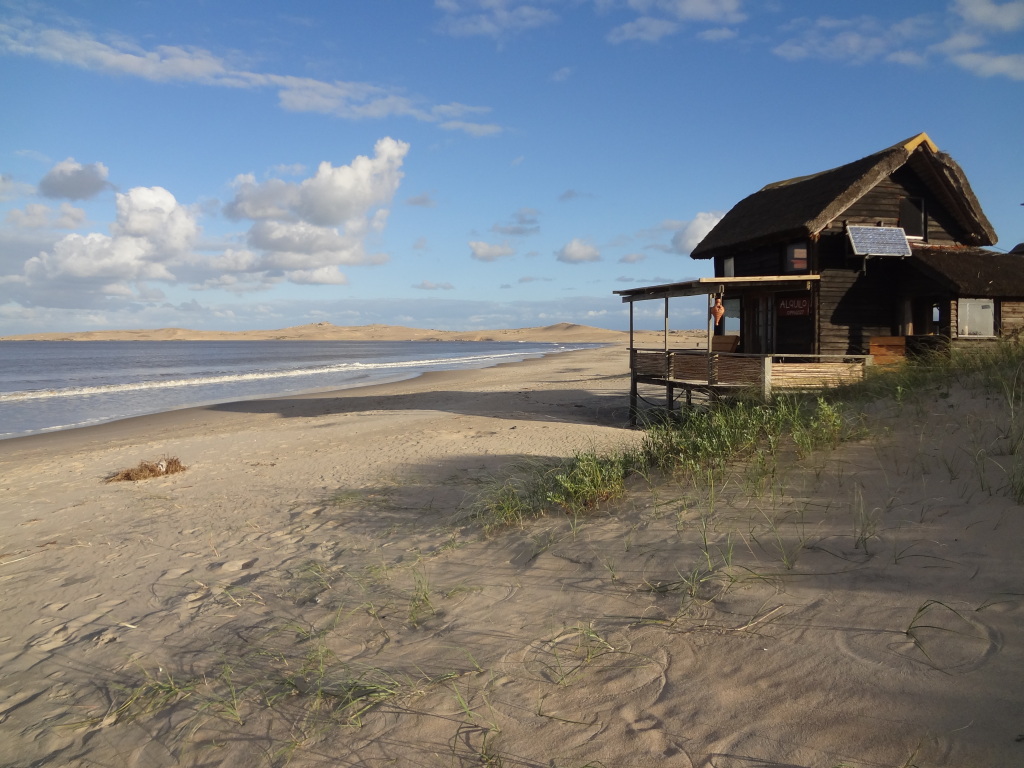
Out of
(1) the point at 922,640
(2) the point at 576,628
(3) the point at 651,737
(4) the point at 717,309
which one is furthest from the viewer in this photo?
(4) the point at 717,309

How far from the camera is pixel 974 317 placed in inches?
605

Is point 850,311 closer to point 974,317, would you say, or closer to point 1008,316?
point 974,317

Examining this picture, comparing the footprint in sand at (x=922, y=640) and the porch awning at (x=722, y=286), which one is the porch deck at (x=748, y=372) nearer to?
the porch awning at (x=722, y=286)

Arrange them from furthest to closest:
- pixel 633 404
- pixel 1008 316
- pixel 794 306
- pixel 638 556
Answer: pixel 633 404
pixel 794 306
pixel 1008 316
pixel 638 556

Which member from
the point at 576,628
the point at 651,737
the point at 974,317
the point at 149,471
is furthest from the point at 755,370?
the point at 149,471

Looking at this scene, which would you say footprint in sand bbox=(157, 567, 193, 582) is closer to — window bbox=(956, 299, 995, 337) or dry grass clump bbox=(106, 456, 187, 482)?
dry grass clump bbox=(106, 456, 187, 482)

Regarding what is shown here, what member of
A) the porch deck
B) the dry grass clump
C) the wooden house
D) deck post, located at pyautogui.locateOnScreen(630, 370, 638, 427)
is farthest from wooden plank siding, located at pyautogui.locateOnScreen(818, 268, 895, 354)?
the dry grass clump

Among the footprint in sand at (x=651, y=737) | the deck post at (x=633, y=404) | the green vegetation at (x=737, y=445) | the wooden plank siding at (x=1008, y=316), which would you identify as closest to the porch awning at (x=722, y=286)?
the deck post at (x=633, y=404)

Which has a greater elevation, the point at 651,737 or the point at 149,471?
the point at 651,737

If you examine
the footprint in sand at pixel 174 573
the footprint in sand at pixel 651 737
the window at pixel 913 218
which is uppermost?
the window at pixel 913 218

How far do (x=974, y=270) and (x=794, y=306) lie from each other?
3.96 m

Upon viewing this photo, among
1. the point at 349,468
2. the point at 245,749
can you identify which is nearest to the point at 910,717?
the point at 245,749

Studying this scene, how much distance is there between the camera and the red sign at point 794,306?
1631cm

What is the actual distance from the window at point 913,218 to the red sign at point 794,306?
320cm
